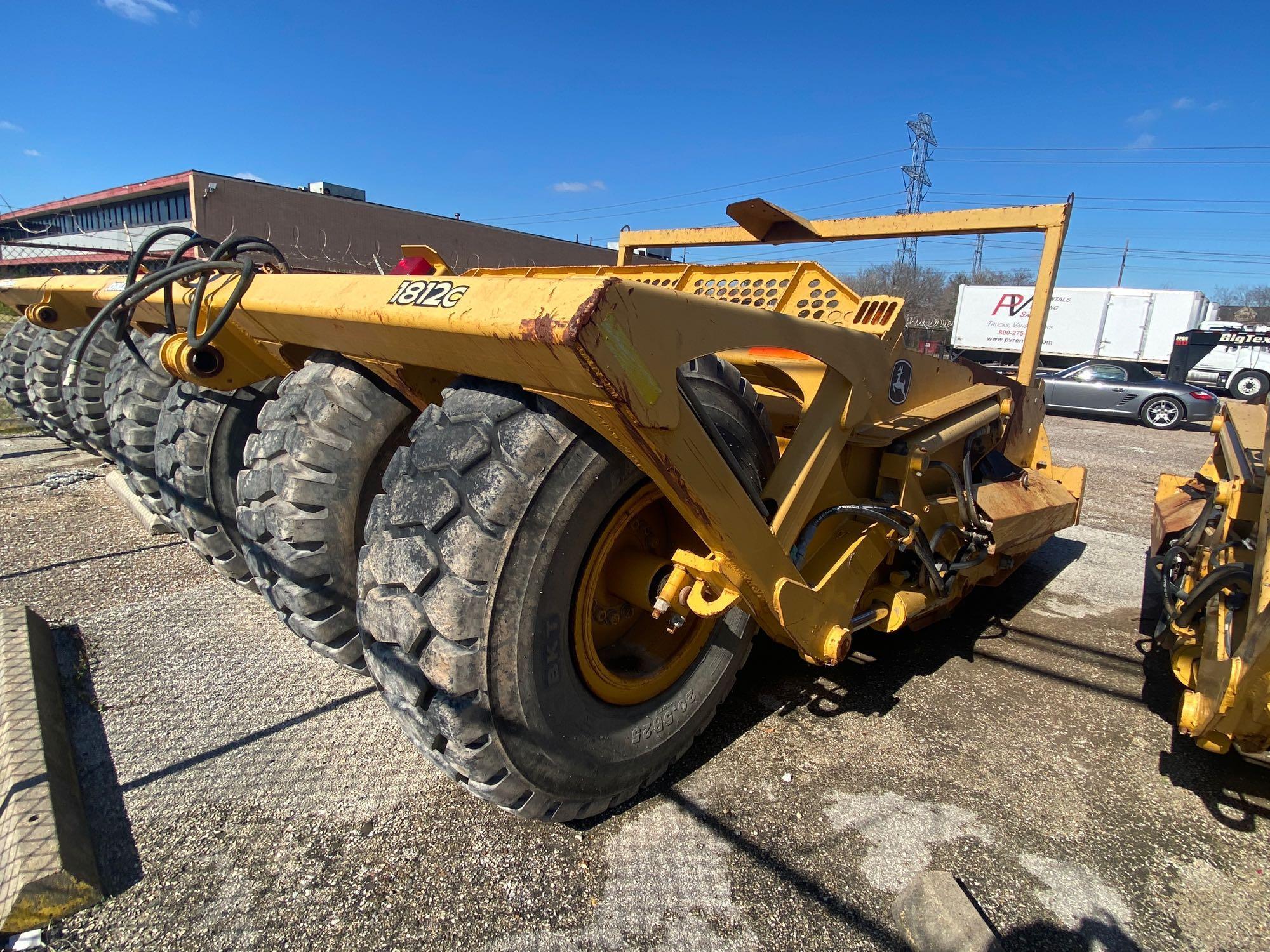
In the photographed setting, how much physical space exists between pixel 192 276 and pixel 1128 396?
17674 millimetres

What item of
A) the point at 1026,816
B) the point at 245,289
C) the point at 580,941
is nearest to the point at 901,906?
the point at 1026,816

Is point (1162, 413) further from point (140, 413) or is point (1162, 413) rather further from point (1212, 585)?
point (140, 413)

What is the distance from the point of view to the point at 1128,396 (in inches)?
608

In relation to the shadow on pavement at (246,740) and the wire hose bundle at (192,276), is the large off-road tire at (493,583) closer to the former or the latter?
the wire hose bundle at (192,276)

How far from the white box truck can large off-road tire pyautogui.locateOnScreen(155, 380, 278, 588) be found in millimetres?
20764

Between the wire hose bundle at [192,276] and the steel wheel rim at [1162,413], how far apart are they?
17.5 m

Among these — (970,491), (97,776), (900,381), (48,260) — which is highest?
(48,260)

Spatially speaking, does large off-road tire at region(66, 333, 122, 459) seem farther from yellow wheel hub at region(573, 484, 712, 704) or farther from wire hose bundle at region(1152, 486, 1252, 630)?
wire hose bundle at region(1152, 486, 1252, 630)

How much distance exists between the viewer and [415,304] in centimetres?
180

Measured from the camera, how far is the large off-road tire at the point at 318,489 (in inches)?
103

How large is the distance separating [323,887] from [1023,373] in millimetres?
4063

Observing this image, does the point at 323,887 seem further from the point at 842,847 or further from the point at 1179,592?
the point at 1179,592

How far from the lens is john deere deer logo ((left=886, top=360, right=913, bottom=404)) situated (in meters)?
2.90

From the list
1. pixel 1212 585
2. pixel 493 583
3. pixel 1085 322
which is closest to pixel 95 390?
pixel 493 583
